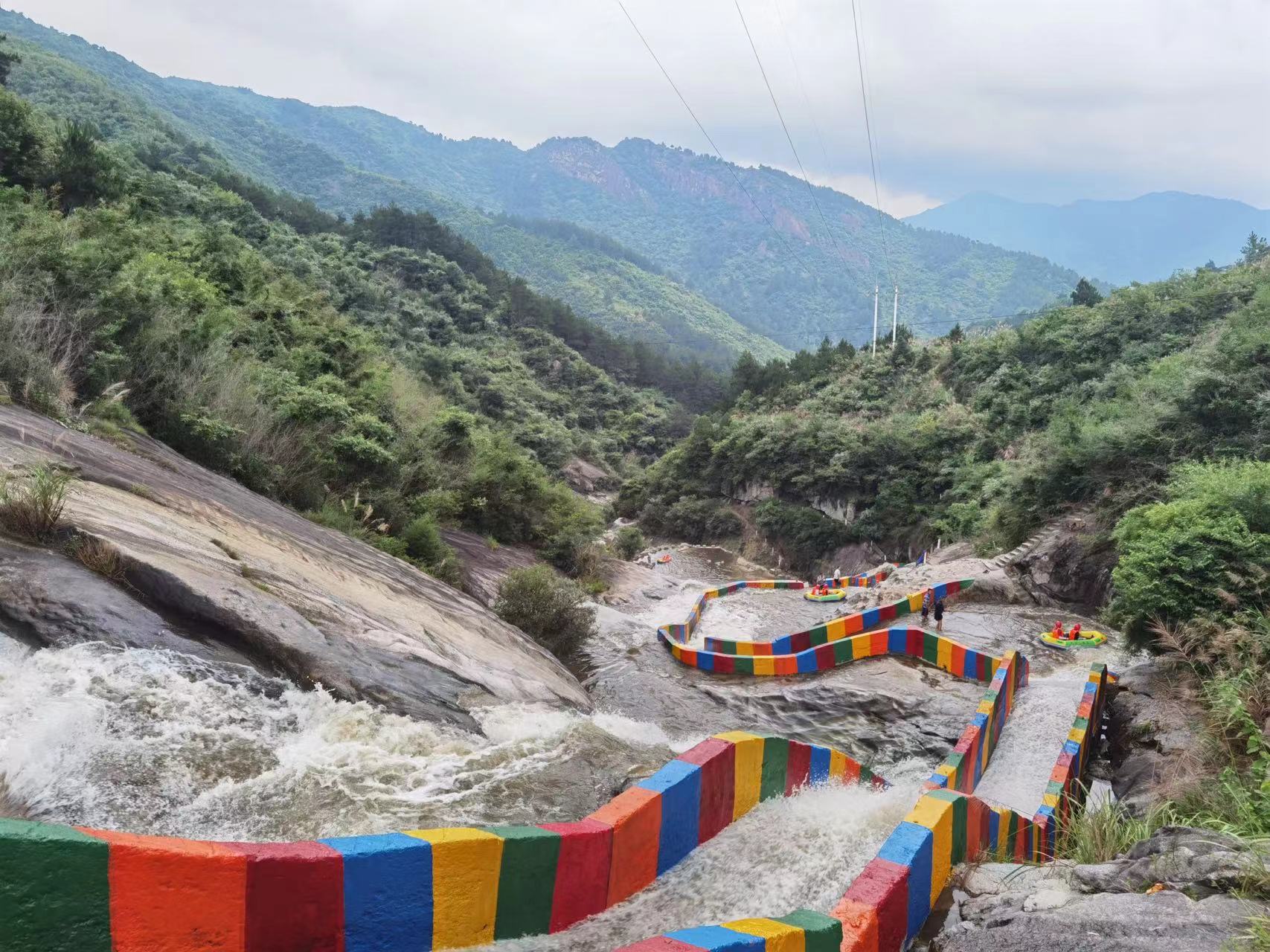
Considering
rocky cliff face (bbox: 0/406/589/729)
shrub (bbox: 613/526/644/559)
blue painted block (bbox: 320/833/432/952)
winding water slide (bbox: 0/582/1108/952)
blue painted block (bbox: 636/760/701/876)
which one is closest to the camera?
winding water slide (bbox: 0/582/1108/952)

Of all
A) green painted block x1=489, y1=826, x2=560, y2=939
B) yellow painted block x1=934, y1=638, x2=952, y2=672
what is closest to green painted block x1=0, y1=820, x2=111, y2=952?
green painted block x1=489, y1=826, x2=560, y2=939

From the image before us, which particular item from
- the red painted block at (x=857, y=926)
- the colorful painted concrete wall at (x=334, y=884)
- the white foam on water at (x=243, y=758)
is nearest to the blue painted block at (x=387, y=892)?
the colorful painted concrete wall at (x=334, y=884)

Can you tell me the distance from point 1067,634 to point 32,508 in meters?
15.4

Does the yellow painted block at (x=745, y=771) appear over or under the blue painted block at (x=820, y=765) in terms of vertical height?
over

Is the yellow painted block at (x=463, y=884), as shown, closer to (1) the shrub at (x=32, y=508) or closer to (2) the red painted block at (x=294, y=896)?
(2) the red painted block at (x=294, y=896)

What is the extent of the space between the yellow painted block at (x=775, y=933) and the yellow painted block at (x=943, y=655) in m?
10.8

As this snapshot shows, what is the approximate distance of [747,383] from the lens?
218 feet

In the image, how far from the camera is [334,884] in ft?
8.91

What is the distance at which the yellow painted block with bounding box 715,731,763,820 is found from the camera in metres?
4.90

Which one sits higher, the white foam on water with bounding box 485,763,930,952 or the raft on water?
the white foam on water with bounding box 485,763,930,952

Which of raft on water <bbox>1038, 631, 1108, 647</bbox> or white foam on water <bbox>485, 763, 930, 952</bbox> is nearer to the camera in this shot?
white foam on water <bbox>485, 763, 930, 952</bbox>

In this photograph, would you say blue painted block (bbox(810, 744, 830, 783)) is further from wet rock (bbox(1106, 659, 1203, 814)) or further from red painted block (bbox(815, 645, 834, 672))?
red painted block (bbox(815, 645, 834, 672))

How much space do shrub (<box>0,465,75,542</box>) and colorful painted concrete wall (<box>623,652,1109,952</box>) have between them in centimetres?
549

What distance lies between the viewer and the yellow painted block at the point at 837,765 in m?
6.19
